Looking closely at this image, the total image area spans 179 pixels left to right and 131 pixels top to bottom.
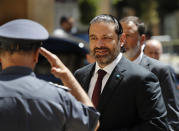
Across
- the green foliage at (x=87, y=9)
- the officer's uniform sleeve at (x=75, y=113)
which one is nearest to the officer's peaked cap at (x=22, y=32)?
the officer's uniform sleeve at (x=75, y=113)

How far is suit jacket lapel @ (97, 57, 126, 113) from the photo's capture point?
3.09m

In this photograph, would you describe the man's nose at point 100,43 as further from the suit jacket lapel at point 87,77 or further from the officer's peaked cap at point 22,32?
the officer's peaked cap at point 22,32

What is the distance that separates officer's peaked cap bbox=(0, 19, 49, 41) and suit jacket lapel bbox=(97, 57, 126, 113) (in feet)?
2.86

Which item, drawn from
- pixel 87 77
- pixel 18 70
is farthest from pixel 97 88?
pixel 18 70

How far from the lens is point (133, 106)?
3.07 meters

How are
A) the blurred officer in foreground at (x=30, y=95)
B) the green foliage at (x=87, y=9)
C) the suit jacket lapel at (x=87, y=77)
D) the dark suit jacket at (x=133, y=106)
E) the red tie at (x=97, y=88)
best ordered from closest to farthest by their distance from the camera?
1. the blurred officer in foreground at (x=30, y=95)
2. the dark suit jacket at (x=133, y=106)
3. the red tie at (x=97, y=88)
4. the suit jacket lapel at (x=87, y=77)
5. the green foliage at (x=87, y=9)

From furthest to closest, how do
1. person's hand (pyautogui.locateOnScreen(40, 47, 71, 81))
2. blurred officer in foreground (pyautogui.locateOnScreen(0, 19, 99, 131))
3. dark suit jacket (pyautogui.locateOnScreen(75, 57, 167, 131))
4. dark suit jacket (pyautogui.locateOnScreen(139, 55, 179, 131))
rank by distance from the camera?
dark suit jacket (pyautogui.locateOnScreen(139, 55, 179, 131)), dark suit jacket (pyautogui.locateOnScreen(75, 57, 167, 131)), person's hand (pyautogui.locateOnScreen(40, 47, 71, 81)), blurred officer in foreground (pyautogui.locateOnScreen(0, 19, 99, 131))

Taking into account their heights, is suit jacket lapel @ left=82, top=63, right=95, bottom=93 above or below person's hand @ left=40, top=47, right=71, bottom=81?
below

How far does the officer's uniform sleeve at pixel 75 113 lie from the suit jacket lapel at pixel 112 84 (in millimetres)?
687

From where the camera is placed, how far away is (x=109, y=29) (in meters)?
3.26

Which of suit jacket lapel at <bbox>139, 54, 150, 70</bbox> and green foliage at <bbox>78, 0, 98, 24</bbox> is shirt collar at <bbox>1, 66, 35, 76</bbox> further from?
green foliage at <bbox>78, 0, 98, 24</bbox>

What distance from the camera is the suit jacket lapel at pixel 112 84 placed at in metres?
3.09

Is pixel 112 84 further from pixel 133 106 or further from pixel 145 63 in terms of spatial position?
pixel 145 63

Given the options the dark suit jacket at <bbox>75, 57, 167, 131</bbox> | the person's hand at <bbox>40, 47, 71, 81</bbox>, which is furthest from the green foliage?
the person's hand at <bbox>40, 47, 71, 81</bbox>
